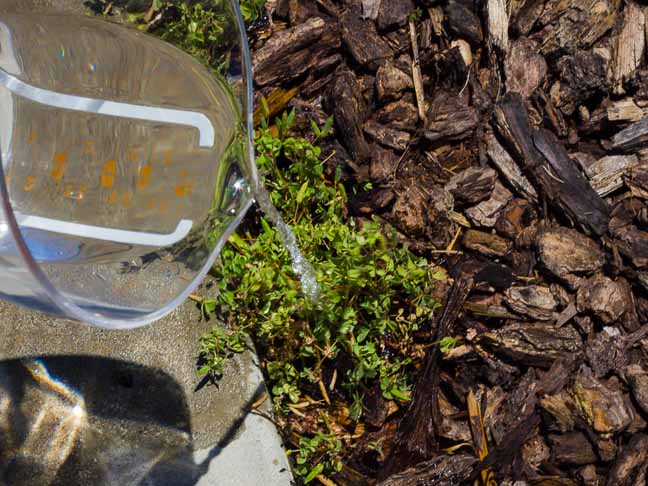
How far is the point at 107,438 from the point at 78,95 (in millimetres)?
1008

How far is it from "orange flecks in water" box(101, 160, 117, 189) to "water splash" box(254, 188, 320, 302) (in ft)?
1.35

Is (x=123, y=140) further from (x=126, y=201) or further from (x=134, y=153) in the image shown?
(x=126, y=201)

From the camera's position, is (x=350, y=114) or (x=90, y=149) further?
(x=350, y=114)

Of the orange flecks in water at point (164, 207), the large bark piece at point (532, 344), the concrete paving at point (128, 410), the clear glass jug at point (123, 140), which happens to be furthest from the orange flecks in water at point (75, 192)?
the large bark piece at point (532, 344)

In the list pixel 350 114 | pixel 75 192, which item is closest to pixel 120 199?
pixel 75 192

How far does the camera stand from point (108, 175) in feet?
7.47

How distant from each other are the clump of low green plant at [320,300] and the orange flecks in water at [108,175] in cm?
42

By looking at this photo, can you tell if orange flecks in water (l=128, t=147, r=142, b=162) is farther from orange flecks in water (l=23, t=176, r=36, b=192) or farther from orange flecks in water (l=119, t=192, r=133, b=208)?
orange flecks in water (l=23, t=176, r=36, b=192)

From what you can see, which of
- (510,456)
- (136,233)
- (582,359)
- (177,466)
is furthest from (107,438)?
(582,359)

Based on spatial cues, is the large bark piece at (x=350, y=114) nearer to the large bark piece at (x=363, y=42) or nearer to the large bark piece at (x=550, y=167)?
the large bark piece at (x=363, y=42)

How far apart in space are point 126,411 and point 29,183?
0.73 m

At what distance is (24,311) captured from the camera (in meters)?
2.48

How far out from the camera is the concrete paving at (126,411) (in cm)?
233

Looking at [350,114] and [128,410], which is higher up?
[350,114]
